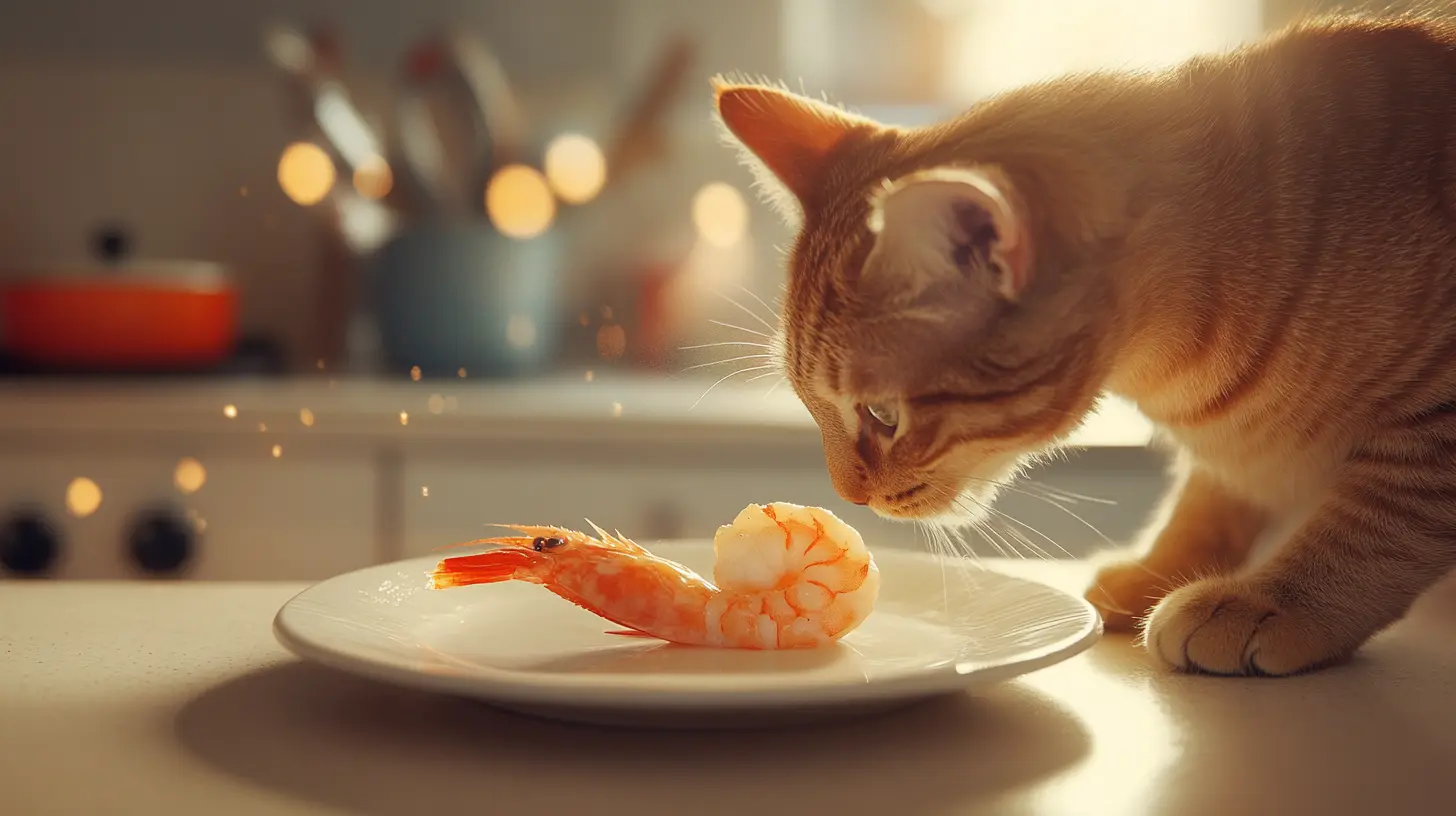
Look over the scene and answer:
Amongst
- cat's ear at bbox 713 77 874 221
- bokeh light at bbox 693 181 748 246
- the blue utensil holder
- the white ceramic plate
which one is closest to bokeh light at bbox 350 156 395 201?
the blue utensil holder

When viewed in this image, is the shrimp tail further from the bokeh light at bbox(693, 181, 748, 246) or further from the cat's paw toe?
the bokeh light at bbox(693, 181, 748, 246)

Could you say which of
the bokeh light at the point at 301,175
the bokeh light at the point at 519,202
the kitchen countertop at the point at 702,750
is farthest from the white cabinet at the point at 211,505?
the kitchen countertop at the point at 702,750

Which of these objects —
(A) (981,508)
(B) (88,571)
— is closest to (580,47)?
(B) (88,571)

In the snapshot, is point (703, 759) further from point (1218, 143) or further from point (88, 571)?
point (88, 571)

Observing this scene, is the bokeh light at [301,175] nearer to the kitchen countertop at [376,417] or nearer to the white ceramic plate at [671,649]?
the kitchen countertop at [376,417]

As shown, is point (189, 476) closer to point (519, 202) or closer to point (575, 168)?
point (519, 202)

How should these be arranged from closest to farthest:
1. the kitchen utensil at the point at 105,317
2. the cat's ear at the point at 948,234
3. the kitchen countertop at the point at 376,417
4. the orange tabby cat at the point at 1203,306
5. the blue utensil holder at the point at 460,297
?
the cat's ear at the point at 948,234
the orange tabby cat at the point at 1203,306
the kitchen countertop at the point at 376,417
the kitchen utensil at the point at 105,317
the blue utensil holder at the point at 460,297
